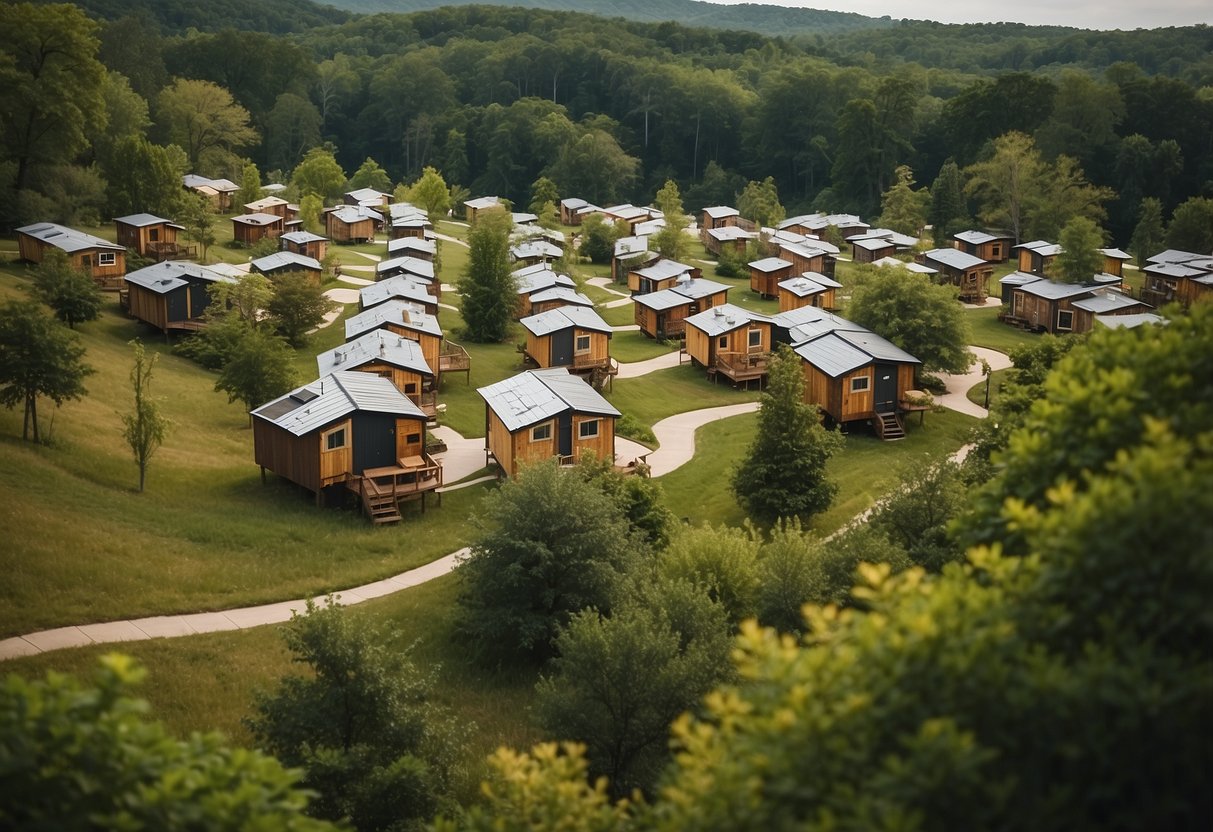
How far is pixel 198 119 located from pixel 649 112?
72.0m

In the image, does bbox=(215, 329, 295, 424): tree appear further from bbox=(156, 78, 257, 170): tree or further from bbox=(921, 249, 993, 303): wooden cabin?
bbox=(156, 78, 257, 170): tree

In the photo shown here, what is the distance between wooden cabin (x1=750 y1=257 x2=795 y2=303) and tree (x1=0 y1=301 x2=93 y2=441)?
5152 cm

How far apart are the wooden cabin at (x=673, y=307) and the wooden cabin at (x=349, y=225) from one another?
35200mm

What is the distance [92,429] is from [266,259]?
1137 inches

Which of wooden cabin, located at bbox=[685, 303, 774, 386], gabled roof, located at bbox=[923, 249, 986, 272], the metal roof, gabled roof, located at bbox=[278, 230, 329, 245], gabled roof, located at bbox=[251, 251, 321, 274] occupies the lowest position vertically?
wooden cabin, located at bbox=[685, 303, 774, 386]

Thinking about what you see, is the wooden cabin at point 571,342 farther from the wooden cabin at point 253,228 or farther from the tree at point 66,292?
the wooden cabin at point 253,228

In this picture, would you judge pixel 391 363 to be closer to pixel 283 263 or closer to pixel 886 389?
pixel 886 389

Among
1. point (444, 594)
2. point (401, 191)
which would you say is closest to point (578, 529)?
point (444, 594)

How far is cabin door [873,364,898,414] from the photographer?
44.7 meters

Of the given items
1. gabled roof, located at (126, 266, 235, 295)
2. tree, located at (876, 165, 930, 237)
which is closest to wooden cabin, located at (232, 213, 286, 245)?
gabled roof, located at (126, 266, 235, 295)

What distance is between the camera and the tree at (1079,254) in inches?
2483

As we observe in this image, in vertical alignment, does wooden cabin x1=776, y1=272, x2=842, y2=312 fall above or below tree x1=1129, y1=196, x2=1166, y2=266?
below

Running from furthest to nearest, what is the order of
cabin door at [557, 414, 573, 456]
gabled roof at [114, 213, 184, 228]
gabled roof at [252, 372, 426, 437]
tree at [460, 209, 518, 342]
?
gabled roof at [114, 213, 184, 228] → tree at [460, 209, 518, 342] → cabin door at [557, 414, 573, 456] → gabled roof at [252, 372, 426, 437]

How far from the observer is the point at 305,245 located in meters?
72.1
